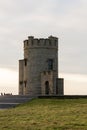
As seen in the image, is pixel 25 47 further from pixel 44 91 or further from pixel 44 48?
pixel 44 91

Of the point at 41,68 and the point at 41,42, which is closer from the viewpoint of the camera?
the point at 41,68

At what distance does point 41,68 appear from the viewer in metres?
52.0

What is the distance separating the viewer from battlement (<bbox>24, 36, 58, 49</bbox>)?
173 ft

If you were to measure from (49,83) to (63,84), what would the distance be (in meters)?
1.75

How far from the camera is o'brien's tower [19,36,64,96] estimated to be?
5134cm

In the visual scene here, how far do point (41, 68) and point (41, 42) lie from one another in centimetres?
325

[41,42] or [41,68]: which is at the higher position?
[41,42]

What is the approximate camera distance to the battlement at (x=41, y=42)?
52656 millimetres

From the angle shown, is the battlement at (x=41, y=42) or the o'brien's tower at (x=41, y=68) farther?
the battlement at (x=41, y=42)

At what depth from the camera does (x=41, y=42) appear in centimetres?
5281

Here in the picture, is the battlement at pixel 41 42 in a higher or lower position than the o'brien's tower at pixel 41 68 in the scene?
higher

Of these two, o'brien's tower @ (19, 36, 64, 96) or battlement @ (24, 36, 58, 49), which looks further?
battlement @ (24, 36, 58, 49)

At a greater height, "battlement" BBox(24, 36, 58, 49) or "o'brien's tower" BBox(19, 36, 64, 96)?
"battlement" BBox(24, 36, 58, 49)

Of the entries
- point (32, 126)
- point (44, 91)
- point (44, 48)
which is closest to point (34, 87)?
point (44, 91)
